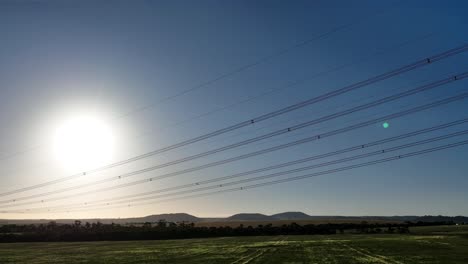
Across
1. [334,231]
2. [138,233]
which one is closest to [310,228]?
[334,231]

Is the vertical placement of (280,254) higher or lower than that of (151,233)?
lower

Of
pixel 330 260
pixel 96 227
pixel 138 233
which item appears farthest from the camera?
pixel 96 227

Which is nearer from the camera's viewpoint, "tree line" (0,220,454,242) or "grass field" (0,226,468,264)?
"grass field" (0,226,468,264)

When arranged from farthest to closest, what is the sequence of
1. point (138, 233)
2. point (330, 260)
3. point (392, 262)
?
point (138, 233) → point (330, 260) → point (392, 262)

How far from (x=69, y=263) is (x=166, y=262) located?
12.9 m

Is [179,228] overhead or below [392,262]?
overhead

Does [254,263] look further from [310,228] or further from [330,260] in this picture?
[310,228]

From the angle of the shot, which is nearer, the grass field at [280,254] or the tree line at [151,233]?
the grass field at [280,254]

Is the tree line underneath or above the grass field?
above

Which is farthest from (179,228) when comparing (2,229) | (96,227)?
(2,229)

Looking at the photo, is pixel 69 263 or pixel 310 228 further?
pixel 310 228

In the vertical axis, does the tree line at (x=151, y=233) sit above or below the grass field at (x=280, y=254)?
above

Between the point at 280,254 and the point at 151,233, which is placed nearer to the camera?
the point at 280,254

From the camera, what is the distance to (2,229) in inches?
7254
